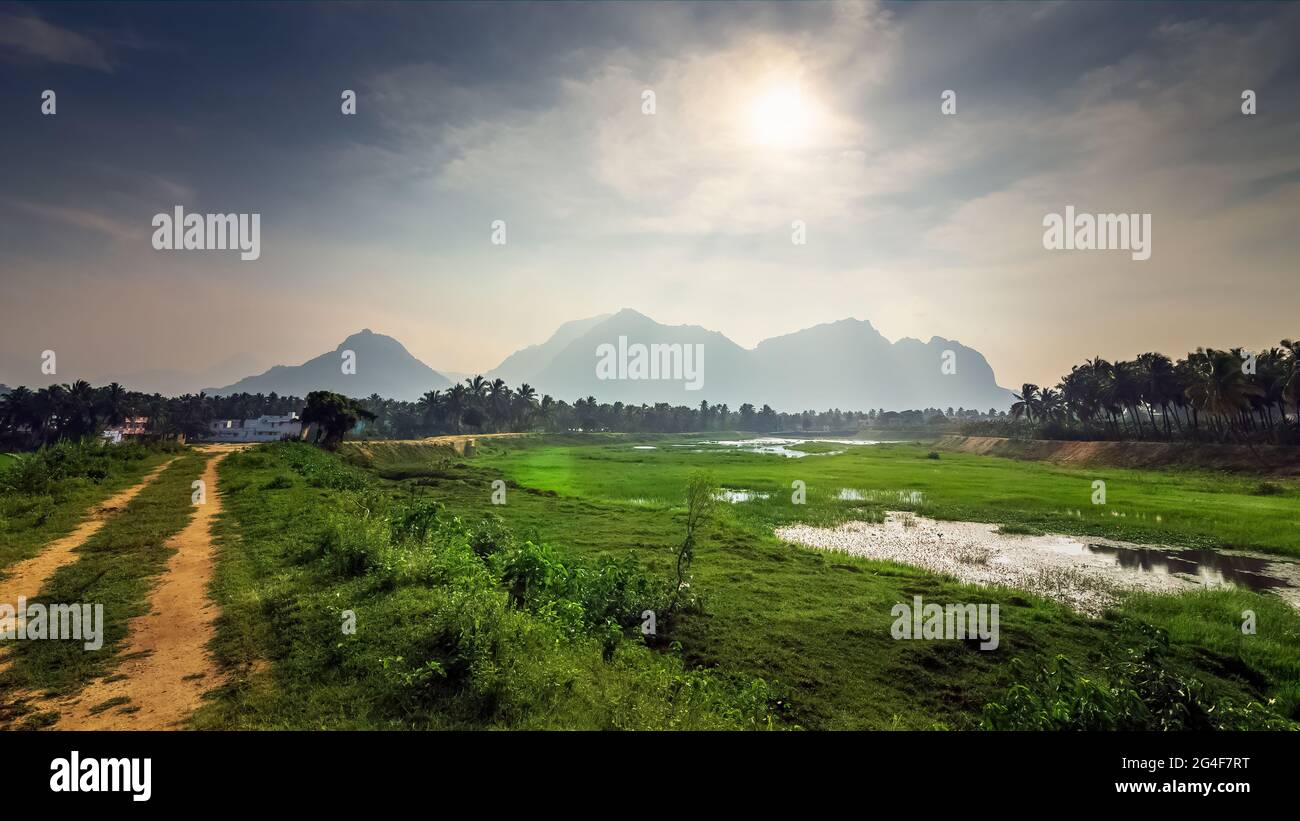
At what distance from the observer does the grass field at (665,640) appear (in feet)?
26.4

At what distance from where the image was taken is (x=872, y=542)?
1169 inches

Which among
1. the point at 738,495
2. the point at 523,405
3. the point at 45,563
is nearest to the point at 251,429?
the point at 523,405

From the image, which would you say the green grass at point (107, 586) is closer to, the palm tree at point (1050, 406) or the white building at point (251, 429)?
the white building at point (251, 429)

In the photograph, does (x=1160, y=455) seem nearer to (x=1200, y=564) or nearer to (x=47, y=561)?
(x=1200, y=564)

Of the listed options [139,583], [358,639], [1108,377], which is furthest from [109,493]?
[1108,377]

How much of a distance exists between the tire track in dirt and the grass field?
3.69m

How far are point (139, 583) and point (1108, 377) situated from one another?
12824cm

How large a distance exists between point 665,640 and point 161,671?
10.9m

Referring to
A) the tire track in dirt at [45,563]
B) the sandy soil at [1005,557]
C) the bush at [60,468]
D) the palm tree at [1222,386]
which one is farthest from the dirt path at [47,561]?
the palm tree at [1222,386]

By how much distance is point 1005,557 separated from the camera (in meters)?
26.4

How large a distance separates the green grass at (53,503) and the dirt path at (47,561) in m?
0.30

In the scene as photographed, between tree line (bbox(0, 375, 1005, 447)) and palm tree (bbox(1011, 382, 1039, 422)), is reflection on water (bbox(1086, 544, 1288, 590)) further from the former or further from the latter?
palm tree (bbox(1011, 382, 1039, 422))
